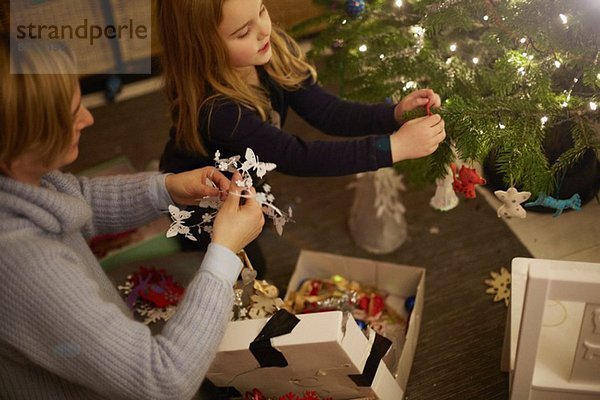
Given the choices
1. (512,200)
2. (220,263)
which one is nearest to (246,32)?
(220,263)

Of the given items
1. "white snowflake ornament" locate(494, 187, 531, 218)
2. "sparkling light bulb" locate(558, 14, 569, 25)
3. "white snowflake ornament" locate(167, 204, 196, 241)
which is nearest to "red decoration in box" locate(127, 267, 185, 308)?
"white snowflake ornament" locate(167, 204, 196, 241)

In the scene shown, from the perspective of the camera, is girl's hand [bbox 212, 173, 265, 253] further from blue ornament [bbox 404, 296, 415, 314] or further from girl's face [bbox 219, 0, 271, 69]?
blue ornament [bbox 404, 296, 415, 314]

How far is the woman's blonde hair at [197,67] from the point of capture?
1.25 metres

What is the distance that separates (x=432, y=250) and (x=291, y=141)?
682 millimetres

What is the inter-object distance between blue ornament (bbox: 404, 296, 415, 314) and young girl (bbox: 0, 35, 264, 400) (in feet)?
2.09

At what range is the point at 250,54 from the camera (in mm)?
1307

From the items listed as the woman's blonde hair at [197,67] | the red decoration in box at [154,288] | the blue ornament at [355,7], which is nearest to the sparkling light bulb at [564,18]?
the blue ornament at [355,7]

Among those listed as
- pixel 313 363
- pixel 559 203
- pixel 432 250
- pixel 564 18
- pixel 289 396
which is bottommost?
pixel 432 250

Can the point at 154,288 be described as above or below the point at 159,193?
below

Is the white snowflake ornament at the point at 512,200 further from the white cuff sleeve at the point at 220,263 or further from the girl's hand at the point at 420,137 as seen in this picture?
the white cuff sleeve at the point at 220,263

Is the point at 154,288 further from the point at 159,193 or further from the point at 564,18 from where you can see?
the point at 564,18

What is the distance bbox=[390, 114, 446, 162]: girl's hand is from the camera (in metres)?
1.18

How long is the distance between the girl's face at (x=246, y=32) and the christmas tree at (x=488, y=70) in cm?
27

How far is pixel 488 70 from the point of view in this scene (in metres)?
1.38
